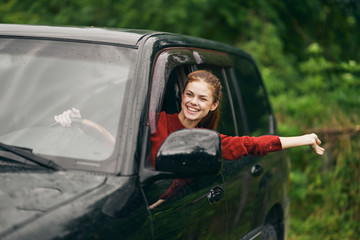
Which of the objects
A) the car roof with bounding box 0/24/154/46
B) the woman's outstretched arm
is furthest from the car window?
the car roof with bounding box 0/24/154/46

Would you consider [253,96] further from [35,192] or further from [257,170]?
[35,192]

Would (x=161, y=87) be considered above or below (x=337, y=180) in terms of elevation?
above

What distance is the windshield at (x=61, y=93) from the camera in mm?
2465

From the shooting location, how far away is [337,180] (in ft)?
20.8

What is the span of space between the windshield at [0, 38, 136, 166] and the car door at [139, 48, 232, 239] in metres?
0.20

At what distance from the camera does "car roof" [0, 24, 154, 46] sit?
2.79m

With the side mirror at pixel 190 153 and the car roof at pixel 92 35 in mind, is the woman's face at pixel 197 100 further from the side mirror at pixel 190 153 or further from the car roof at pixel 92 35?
the side mirror at pixel 190 153

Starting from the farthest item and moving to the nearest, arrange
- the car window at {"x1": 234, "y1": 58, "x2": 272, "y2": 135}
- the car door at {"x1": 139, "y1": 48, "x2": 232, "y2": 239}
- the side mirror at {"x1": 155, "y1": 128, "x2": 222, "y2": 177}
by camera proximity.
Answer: the car window at {"x1": 234, "y1": 58, "x2": 272, "y2": 135} < the car door at {"x1": 139, "y1": 48, "x2": 232, "y2": 239} < the side mirror at {"x1": 155, "y1": 128, "x2": 222, "y2": 177}

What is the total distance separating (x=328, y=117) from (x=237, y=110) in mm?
3440

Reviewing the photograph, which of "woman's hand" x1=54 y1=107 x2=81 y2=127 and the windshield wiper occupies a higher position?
"woman's hand" x1=54 y1=107 x2=81 y2=127

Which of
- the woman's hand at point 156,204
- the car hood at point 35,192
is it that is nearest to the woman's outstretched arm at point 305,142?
the woman's hand at point 156,204

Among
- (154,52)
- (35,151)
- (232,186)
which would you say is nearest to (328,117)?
(232,186)

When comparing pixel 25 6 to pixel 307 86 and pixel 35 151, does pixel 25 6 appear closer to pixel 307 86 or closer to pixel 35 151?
pixel 307 86

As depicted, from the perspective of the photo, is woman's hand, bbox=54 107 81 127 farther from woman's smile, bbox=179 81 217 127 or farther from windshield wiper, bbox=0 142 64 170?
woman's smile, bbox=179 81 217 127
